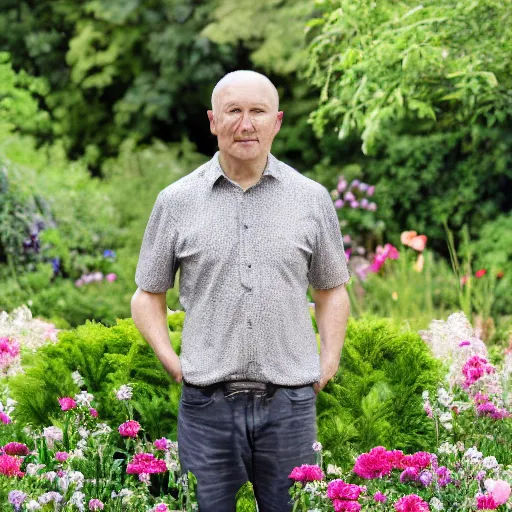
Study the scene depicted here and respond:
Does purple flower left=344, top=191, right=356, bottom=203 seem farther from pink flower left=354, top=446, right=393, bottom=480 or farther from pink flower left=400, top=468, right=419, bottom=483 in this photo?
pink flower left=354, top=446, right=393, bottom=480

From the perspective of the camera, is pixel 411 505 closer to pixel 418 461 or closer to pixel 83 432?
pixel 418 461

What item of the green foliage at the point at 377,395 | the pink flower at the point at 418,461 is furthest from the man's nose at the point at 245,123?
the green foliage at the point at 377,395

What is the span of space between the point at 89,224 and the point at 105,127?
3683 millimetres

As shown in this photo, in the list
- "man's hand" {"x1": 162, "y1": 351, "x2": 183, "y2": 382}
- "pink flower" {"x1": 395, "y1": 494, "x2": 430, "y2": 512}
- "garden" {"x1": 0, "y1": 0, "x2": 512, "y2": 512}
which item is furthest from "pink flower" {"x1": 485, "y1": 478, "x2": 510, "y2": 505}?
"man's hand" {"x1": 162, "y1": 351, "x2": 183, "y2": 382}

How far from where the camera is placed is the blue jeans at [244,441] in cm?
256

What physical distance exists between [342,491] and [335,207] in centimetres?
769

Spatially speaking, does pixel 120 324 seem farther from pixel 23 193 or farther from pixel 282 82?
pixel 282 82

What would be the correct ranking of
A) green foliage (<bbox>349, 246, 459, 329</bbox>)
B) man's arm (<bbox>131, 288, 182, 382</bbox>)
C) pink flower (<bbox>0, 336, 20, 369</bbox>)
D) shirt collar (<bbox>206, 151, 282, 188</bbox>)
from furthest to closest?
green foliage (<bbox>349, 246, 459, 329</bbox>) < pink flower (<bbox>0, 336, 20, 369</bbox>) < man's arm (<bbox>131, 288, 182, 382</bbox>) < shirt collar (<bbox>206, 151, 282, 188</bbox>)

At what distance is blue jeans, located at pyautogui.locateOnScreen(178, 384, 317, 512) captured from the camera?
2.56m

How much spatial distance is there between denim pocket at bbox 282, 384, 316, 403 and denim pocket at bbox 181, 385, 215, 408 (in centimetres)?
21

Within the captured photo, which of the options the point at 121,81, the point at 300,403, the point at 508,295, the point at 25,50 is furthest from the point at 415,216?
the point at 300,403

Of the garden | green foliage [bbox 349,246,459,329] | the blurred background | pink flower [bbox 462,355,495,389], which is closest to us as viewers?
the garden

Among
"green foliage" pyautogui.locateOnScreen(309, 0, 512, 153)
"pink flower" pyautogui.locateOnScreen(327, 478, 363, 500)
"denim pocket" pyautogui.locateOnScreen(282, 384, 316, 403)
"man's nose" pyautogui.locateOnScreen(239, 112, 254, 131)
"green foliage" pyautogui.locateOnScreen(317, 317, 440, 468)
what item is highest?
"green foliage" pyautogui.locateOnScreen(309, 0, 512, 153)

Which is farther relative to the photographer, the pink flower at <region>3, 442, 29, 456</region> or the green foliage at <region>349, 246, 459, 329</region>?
the green foliage at <region>349, 246, 459, 329</region>
